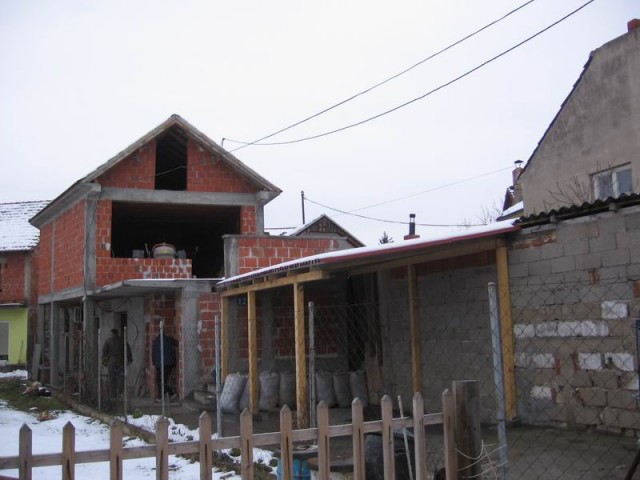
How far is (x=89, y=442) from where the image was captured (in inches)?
441

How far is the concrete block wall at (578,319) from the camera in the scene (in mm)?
7625

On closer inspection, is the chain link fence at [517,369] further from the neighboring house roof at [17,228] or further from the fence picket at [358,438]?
the neighboring house roof at [17,228]

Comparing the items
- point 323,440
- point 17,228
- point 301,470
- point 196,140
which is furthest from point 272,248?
point 17,228

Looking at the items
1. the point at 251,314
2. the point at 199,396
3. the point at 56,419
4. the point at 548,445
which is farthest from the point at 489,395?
the point at 56,419

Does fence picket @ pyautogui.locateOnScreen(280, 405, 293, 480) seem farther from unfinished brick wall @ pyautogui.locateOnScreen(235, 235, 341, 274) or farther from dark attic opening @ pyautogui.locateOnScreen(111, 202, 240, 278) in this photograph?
dark attic opening @ pyautogui.locateOnScreen(111, 202, 240, 278)

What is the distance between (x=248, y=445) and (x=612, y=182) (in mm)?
13458

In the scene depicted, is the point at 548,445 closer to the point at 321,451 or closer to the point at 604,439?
the point at 604,439

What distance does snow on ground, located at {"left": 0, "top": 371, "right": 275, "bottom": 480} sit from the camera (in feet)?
27.0

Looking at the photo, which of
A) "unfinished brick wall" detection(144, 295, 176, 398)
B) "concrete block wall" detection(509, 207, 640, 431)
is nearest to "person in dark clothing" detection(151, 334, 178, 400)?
"unfinished brick wall" detection(144, 295, 176, 398)

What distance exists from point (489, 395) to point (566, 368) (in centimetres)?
145

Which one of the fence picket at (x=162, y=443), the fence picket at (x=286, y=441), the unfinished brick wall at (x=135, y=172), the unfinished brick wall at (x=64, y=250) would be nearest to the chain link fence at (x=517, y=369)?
the fence picket at (x=286, y=441)

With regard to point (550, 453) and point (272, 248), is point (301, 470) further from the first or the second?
point (272, 248)

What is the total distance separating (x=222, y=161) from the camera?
1923 centimetres

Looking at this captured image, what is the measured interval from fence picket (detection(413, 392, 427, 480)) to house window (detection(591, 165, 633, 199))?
11728 mm
